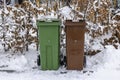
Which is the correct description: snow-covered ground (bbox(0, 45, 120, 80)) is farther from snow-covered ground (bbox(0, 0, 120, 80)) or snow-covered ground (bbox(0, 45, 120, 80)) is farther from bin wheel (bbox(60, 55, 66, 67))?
bin wheel (bbox(60, 55, 66, 67))

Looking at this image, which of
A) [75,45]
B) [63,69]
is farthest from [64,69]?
[75,45]

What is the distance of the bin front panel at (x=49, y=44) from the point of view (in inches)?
312

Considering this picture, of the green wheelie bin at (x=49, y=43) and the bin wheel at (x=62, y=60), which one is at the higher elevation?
the green wheelie bin at (x=49, y=43)

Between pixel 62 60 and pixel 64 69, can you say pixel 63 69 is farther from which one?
pixel 62 60

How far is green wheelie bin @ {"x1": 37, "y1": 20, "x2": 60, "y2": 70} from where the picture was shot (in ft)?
26.0

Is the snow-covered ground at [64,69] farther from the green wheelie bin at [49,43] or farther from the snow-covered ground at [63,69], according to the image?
the green wheelie bin at [49,43]

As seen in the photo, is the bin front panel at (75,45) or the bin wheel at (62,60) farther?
the bin wheel at (62,60)

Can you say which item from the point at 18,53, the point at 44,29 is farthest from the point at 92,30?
the point at 18,53

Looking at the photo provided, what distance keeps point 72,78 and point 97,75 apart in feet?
2.09

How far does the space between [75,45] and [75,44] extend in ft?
0.09

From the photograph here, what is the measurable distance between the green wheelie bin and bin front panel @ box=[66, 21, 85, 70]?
0.28 meters

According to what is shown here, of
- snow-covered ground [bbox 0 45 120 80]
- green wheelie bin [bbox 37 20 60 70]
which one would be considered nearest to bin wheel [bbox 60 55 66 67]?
snow-covered ground [bbox 0 45 120 80]

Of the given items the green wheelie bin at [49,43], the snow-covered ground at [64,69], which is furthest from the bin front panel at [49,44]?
the snow-covered ground at [64,69]

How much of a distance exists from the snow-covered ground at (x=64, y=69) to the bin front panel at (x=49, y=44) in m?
0.20
